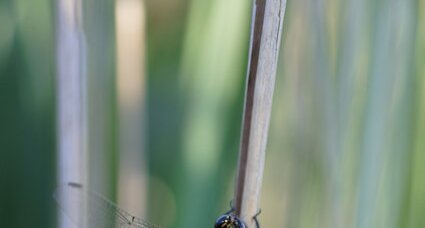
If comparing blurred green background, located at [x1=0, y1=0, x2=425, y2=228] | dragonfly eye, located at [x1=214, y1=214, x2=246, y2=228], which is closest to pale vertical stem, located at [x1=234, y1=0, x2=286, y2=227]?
dragonfly eye, located at [x1=214, y1=214, x2=246, y2=228]

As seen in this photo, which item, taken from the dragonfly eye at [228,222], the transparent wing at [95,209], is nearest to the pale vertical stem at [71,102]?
the transparent wing at [95,209]

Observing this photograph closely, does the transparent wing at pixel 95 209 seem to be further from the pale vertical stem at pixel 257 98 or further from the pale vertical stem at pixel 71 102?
the pale vertical stem at pixel 257 98

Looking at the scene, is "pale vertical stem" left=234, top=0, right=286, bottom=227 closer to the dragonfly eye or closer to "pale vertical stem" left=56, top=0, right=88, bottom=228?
the dragonfly eye

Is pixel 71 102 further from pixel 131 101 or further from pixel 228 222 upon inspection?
pixel 228 222

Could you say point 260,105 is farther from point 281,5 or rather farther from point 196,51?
point 196,51

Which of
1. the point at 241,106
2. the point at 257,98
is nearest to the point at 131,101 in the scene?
the point at 241,106
